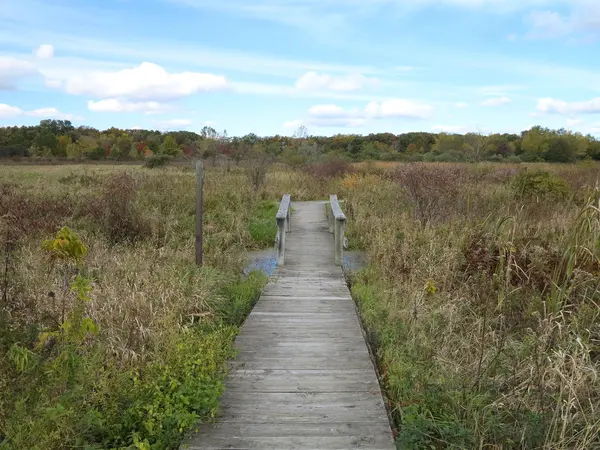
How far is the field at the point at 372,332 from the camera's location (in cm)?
322

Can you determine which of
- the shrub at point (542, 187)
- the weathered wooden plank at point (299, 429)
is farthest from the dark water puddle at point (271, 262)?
the shrub at point (542, 187)

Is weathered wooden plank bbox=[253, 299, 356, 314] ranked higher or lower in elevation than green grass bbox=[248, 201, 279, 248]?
lower

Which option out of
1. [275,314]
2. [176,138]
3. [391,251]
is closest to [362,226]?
[391,251]

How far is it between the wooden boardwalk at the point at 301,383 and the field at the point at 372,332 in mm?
187

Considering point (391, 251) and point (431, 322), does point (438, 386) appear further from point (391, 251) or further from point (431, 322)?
point (391, 251)

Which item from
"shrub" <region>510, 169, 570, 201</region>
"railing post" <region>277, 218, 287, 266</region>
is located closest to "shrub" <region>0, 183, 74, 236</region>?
"railing post" <region>277, 218, 287, 266</region>

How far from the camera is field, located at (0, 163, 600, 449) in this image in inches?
127

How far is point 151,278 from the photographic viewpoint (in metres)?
5.96

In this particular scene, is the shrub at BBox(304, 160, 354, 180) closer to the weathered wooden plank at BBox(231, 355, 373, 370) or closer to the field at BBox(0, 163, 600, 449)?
the field at BBox(0, 163, 600, 449)

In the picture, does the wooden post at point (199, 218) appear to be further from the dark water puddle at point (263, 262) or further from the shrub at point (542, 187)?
the shrub at point (542, 187)

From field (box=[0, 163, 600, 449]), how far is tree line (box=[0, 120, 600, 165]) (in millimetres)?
18756

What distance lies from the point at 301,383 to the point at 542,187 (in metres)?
13.1

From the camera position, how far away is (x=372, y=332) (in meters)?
5.36

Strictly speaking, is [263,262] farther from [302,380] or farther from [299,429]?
[299,429]
